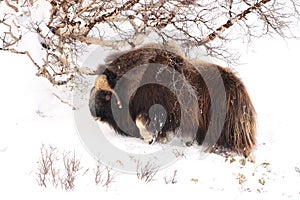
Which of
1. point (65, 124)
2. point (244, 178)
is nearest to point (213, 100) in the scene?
point (244, 178)

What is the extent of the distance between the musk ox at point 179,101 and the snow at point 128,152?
0.23 m

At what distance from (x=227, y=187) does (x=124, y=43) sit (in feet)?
10.0

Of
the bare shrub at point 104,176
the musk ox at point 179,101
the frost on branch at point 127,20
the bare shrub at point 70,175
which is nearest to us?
the bare shrub at point 70,175

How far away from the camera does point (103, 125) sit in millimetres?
5352

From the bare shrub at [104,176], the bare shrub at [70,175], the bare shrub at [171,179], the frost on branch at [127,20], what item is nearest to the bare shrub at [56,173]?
the bare shrub at [70,175]

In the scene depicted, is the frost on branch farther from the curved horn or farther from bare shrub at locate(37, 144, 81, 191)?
bare shrub at locate(37, 144, 81, 191)

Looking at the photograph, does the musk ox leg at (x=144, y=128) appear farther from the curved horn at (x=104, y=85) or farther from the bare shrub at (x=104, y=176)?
the bare shrub at (x=104, y=176)

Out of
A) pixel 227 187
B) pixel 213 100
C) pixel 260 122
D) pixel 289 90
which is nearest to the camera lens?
pixel 227 187

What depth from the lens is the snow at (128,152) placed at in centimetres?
354

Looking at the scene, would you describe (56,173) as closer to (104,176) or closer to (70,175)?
(70,175)

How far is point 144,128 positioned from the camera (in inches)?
195

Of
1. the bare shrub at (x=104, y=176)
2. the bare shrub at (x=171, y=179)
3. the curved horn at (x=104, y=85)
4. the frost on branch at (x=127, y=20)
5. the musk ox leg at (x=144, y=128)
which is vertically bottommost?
the bare shrub at (x=171, y=179)

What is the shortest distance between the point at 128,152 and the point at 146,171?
0.83 m

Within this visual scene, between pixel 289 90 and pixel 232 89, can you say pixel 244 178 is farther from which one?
pixel 289 90
